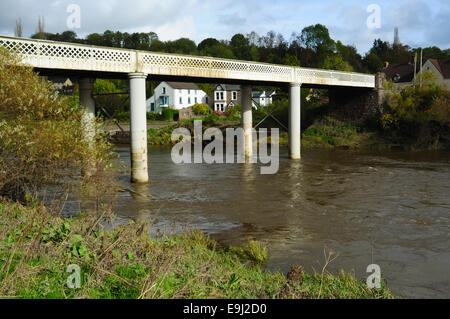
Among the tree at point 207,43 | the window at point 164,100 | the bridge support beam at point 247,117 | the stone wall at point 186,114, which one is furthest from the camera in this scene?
the tree at point 207,43

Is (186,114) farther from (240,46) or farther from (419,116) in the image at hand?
(240,46)

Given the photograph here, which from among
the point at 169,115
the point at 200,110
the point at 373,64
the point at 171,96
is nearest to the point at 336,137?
the point at 200,110

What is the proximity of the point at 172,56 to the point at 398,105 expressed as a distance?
901 inches

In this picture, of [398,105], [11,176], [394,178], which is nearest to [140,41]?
[398,105]

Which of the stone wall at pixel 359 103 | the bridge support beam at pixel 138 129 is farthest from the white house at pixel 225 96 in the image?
the bridge support beam at pixel 138 129

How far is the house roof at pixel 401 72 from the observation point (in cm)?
6862

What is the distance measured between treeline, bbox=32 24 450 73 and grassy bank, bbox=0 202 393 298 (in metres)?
63.1

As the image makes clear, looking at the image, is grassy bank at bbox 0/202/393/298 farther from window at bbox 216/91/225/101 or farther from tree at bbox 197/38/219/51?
tree at bbox 197/38/219/51

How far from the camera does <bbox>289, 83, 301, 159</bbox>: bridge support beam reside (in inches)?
1051

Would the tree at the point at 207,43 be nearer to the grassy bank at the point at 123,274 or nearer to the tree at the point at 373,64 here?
the tree at the point at 373,64

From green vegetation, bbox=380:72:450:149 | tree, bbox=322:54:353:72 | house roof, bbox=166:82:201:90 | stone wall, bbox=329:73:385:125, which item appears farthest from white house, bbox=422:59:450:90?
house roof, bbox=166:82:201:90

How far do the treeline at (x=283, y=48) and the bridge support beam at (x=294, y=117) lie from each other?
41692 mm
